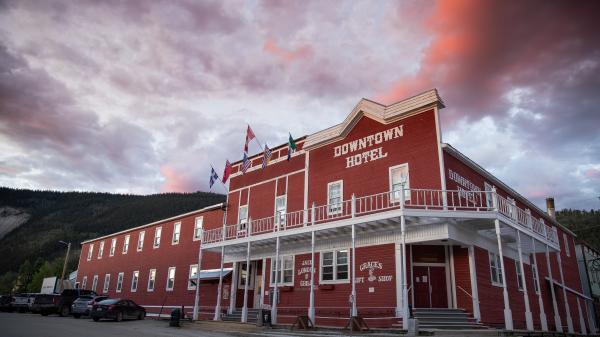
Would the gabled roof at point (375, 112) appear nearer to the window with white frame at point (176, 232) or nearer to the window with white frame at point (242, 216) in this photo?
the window with white frame at point (242, 216)

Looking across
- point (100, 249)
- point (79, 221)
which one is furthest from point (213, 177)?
point (79, 221)

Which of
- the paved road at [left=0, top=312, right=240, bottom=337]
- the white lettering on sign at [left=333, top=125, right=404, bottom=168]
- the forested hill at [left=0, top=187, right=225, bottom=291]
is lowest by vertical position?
the paved road at [left=0, top=312, right=240, bottom=337]

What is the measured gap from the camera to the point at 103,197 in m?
187

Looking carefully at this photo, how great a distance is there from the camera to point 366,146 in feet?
74.1

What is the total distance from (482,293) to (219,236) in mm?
17870

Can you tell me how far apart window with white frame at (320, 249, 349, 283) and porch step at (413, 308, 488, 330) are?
4324 millimetres

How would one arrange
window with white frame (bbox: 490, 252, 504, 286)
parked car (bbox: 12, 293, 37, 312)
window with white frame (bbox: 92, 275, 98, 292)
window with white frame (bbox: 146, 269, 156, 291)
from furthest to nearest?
window with white frame (bbox: 92, 275, 98, 292), window with white frame (bbox: 146, 269, 156, 291), parked car (bbox: 12, 293, 37, 312), window with white frame (bbox: 490, 252, 504, 286)

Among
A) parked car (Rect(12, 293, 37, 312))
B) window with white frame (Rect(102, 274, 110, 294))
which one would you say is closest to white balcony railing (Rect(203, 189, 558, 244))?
parked car (Rect(12, 293, 37, 312))

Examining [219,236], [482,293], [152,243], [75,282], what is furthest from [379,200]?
[75,282]

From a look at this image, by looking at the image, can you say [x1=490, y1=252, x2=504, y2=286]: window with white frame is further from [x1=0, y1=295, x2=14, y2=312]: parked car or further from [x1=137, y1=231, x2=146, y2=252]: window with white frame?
[x1=0, y1=295, x2=14, y2=312]: parked car

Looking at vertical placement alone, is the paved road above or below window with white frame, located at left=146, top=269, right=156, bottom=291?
below

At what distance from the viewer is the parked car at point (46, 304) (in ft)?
98.0

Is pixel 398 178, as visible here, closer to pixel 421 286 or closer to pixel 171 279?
pixel 421 286

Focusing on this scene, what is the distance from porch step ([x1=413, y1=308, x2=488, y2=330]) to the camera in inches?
653
